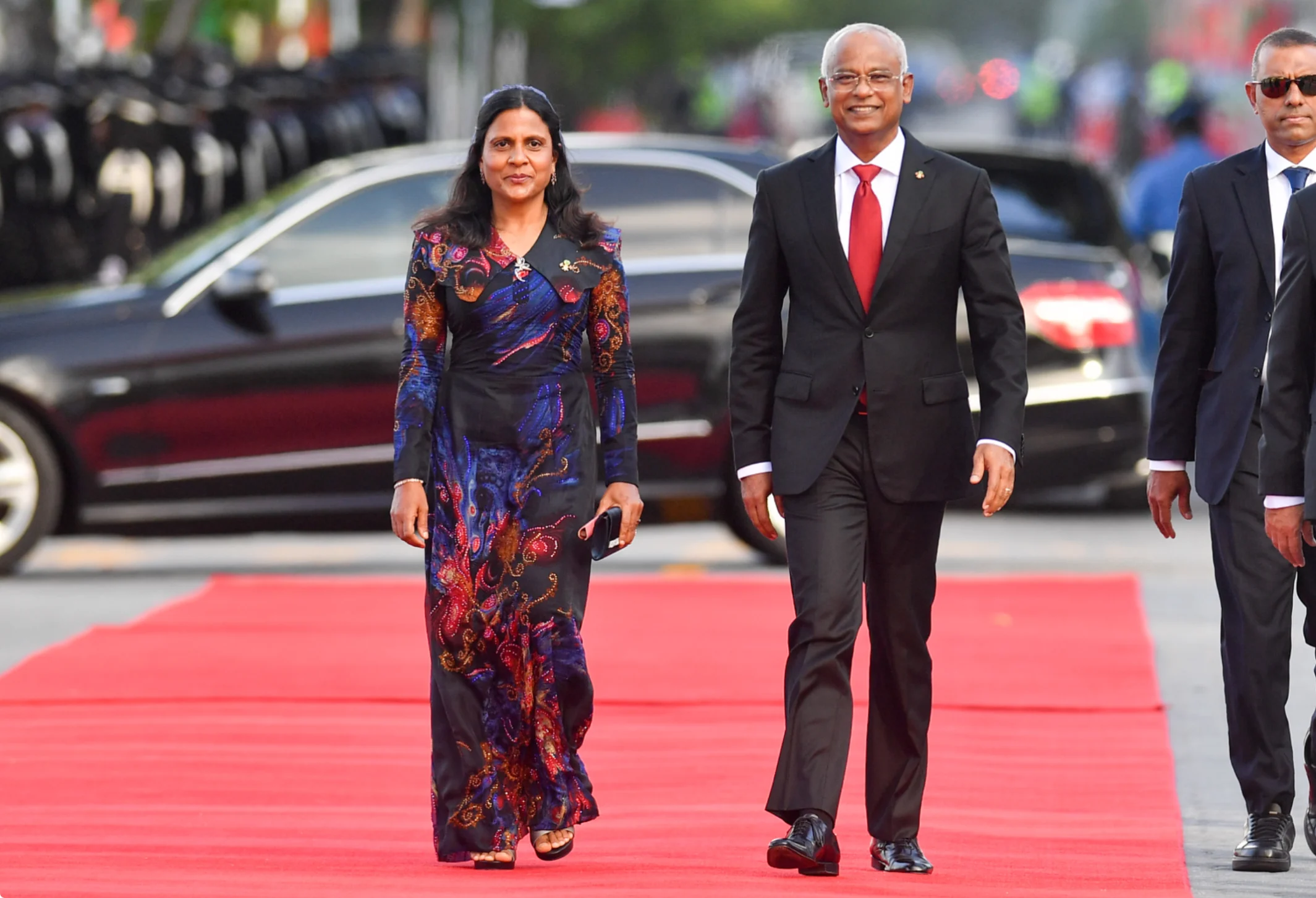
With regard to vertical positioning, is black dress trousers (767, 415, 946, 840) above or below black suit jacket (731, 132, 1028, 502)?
below

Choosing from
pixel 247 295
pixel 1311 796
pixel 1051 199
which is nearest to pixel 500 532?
pixel 1311 796

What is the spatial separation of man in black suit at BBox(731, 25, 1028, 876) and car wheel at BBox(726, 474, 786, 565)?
5595mm

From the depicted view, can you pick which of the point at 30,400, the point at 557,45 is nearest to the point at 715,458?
the point at 30,400

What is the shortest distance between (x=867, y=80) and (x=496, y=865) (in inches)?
72.9

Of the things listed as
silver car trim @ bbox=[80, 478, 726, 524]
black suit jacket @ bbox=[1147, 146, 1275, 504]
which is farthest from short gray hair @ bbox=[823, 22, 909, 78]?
silver car trim @ bbox=[80, 478, 726, 524]

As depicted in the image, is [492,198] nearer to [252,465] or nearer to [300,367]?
[300,367]

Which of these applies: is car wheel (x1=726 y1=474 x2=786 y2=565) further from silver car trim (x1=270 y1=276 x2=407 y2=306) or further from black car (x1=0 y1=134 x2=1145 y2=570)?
silver car trim (x1=270 y1=276 x2=407 y2=306)

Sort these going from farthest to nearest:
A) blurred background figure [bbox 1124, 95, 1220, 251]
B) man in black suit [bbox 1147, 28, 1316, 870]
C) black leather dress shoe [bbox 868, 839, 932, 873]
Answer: blurred background figure [bbox 1124, 95, 1220, 251] → man in black suit [bbox 1147, 28, 1316, 870] → black leather dress shoe [bbox 868, 839, 932, 873]

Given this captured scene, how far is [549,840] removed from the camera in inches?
244

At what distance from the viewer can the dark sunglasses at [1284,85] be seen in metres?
6.25

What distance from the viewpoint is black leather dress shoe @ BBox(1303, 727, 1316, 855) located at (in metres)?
6.34

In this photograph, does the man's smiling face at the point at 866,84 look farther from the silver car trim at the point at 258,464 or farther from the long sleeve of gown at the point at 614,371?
the silver car trim at the point at 258,464

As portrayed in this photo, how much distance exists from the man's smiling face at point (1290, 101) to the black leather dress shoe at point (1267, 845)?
1.49 meters

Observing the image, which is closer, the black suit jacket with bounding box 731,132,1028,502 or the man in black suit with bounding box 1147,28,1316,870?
the black suit jacket with bounding box 731,132,1028,502
